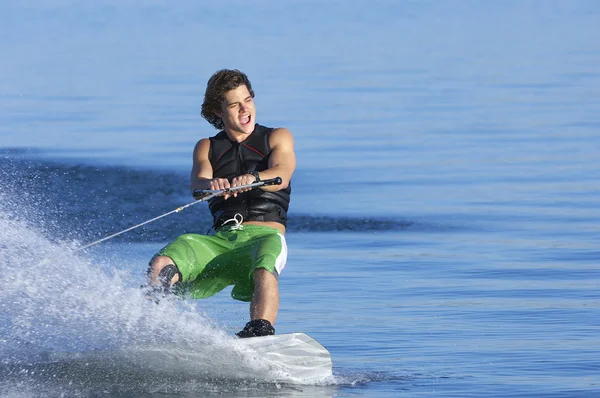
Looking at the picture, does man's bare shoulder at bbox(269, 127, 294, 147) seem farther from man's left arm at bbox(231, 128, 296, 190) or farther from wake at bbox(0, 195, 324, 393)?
wake at bbox(0, 195, 324, 393)

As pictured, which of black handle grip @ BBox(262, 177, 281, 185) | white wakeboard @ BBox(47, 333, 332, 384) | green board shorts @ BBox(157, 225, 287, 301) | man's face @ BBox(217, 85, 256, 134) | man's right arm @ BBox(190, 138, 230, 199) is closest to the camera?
white wakeboard @ BBox(47, 333, 332, 384)

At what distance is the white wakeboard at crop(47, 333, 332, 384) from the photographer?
24.9 feet

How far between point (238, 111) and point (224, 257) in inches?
35.6

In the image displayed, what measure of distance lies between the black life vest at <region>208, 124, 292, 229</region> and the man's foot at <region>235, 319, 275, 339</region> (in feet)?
2.83

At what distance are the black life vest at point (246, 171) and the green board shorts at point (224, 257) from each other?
0.45 feet

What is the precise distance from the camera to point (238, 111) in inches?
336

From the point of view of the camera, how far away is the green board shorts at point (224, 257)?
26.2 feet

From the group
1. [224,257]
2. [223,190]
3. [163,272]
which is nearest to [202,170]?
[223,190]

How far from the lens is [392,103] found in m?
23.0

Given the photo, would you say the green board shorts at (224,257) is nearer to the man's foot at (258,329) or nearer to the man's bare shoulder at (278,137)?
the man's foot at (258,329)

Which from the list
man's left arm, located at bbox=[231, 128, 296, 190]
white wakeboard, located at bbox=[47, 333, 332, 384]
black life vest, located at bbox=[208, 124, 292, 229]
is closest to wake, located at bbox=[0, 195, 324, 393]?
white wakeboard, located at bbox=[47, 333, 332, 384]

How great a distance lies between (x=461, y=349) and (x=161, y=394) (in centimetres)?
186

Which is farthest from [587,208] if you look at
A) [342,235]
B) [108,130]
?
[108,130]

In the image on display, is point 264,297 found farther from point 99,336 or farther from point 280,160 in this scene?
point 280,160
